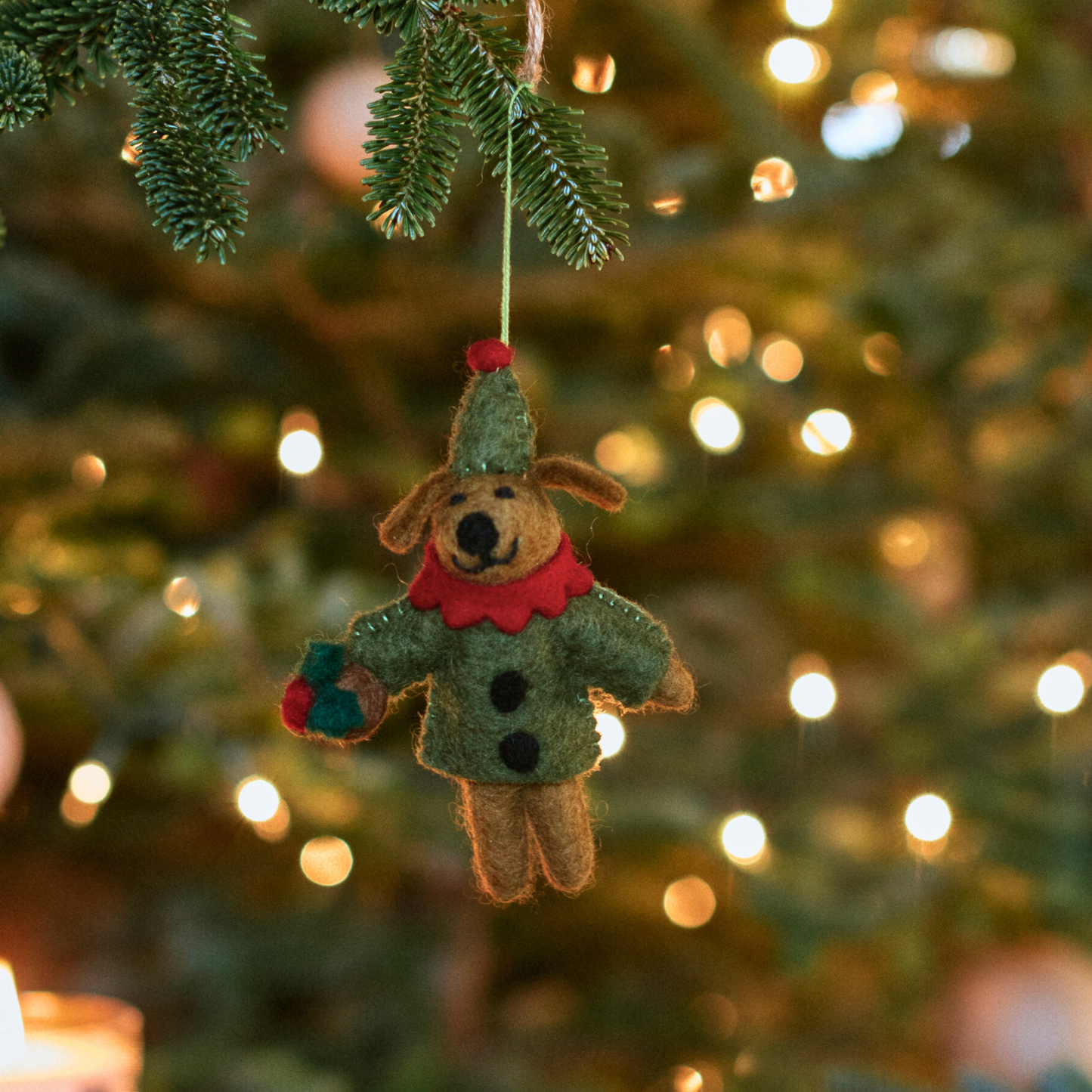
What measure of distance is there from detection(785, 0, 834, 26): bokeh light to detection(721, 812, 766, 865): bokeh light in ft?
2.47

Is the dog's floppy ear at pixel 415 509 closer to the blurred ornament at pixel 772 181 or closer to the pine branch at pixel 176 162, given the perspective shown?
the pine branch at pixel 176 162

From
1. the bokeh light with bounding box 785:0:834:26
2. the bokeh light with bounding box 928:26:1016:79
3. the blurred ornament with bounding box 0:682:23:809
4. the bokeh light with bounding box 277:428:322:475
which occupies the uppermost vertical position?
the bokeh light with bounding box 928:26:1016:79

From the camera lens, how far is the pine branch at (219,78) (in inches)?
14.3

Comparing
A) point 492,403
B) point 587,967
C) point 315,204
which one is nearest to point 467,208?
point 315,204

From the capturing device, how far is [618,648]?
0.47 m

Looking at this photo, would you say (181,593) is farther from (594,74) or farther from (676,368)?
(676,368)

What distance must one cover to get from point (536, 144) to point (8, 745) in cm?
60

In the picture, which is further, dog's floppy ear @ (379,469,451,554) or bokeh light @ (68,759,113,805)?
bokeh light @ (68,759,113,805)

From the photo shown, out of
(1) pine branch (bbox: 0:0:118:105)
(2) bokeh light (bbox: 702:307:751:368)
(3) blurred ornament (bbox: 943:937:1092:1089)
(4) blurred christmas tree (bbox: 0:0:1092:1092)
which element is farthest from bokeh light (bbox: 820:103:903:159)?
(3) blurred ornament (bbox: 943:937:1092:1089)

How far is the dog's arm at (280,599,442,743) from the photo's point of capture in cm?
46

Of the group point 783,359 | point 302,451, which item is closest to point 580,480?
point 302,451

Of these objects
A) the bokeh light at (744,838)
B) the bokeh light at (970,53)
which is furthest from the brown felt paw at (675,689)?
the bokeh light at (970,53)

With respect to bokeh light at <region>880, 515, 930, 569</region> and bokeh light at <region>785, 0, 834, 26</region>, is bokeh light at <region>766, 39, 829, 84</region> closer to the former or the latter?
bokeh light at <region>785, 0, 834, 26</region>

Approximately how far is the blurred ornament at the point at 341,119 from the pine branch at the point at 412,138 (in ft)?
1.73
